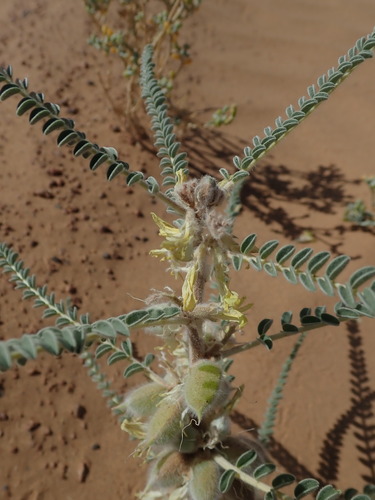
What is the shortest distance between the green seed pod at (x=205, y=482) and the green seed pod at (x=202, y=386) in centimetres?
20

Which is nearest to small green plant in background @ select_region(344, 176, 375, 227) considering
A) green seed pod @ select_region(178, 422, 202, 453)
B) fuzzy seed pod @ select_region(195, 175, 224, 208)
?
green seed pod @ select_region(178, 422, 202, 453)

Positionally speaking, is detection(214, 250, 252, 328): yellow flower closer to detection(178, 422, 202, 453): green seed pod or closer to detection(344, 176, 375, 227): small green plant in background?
detection(178, 422, 202, 453): green seed pod

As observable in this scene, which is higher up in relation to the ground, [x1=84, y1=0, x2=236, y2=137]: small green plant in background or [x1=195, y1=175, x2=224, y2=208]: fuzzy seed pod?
[x1=84, y1=0, x2=236, y2=137]: small green plant in background

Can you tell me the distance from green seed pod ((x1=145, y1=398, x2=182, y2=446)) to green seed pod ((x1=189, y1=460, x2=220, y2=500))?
11 centimetres

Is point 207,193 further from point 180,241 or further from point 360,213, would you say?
point 360,213

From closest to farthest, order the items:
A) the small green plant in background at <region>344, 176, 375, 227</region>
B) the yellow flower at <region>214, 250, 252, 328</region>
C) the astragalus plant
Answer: the astragalus plant
the yellow flower at <region>214, 250, 252, 328</region>
the small green plant in background at <region>344, 176, 375, 227</region>

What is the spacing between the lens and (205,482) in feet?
3.26

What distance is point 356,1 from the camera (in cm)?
412

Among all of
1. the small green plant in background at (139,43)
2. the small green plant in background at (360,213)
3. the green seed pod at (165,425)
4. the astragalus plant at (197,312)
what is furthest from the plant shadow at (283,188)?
the green seed pod at (165,425)

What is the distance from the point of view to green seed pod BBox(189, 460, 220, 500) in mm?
985

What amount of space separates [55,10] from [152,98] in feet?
9.22

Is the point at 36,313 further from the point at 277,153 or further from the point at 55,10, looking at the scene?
the point at 55,10

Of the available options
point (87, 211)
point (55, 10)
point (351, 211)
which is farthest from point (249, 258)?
point (55, 10)

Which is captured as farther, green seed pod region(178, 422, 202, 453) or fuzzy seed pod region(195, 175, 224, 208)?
green seed pod region(178, 422, 202, 453)
